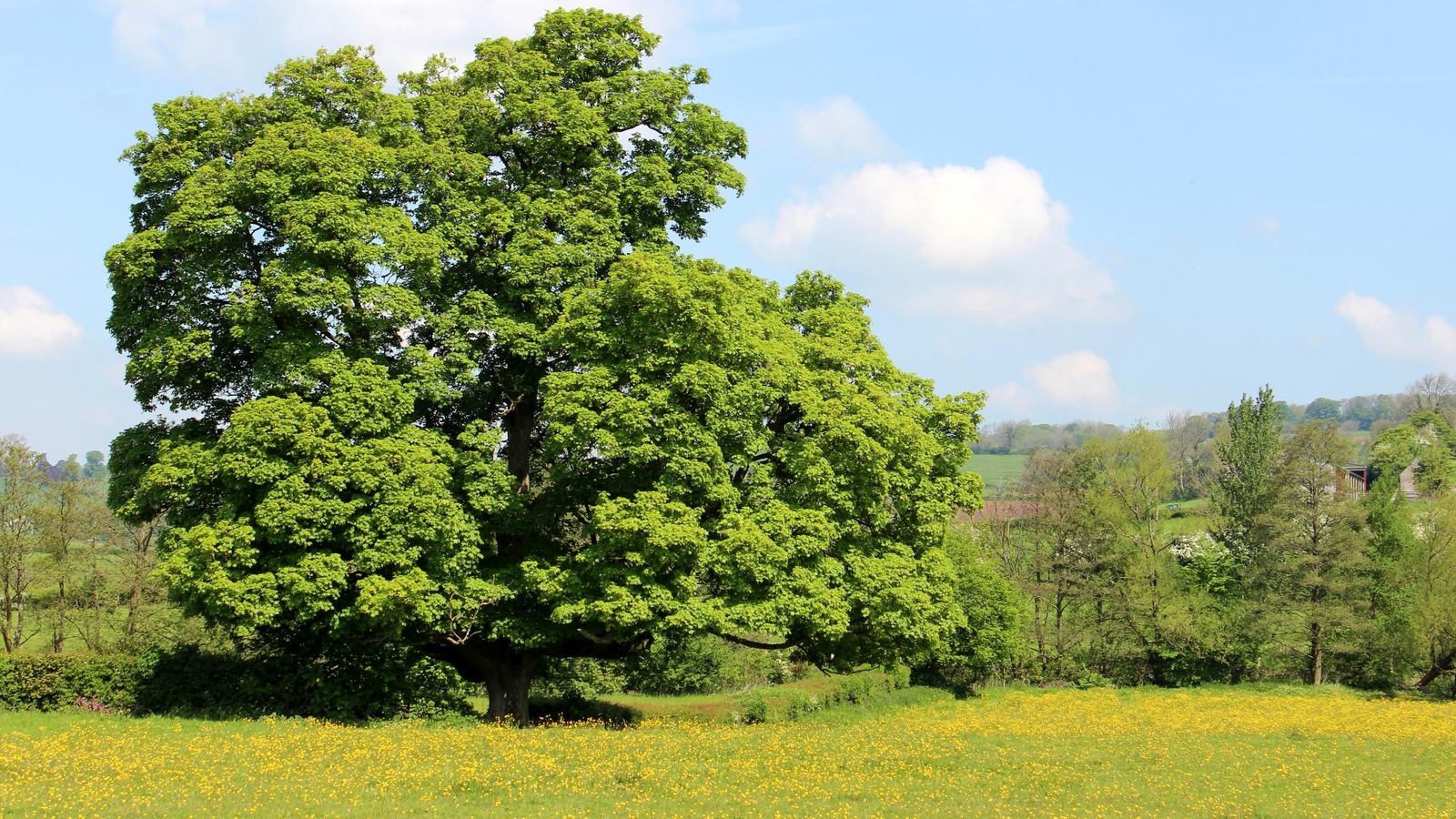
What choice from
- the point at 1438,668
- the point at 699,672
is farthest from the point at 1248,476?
the point at 699,672

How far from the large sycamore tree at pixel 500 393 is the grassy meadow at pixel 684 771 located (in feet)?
10.3

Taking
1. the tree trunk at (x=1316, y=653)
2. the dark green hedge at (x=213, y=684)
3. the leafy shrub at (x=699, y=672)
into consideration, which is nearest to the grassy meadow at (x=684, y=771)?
the dark green hedge at (x=213, y=684)

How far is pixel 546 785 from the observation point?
60.1 ft

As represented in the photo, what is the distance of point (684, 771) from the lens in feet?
65.1

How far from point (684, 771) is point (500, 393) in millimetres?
13222

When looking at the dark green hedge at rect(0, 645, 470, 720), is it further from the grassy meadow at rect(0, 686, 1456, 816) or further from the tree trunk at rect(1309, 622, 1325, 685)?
the tree trunk at rect(1309, 622, 1325, 685)

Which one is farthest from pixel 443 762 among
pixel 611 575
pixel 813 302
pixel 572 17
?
pixel 572 17

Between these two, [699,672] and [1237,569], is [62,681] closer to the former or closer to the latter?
[699,672]

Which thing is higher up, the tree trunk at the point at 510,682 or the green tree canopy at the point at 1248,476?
the green tree canopy at the point at 1248,476

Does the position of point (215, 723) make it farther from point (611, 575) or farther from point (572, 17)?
point (572, 17)

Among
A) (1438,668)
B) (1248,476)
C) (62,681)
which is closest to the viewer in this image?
(62,681)

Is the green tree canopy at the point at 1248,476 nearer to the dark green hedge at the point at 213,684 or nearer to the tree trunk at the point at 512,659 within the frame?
the tree trunk at the point at 512,659

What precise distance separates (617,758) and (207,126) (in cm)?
1984

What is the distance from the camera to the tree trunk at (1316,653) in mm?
53969
